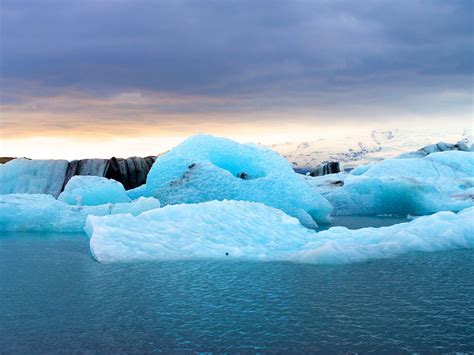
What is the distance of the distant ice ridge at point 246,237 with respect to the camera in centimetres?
645

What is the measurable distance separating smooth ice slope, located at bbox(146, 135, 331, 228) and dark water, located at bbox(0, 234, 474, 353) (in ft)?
18.3

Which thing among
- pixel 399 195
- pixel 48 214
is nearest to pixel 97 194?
pixel 48 214

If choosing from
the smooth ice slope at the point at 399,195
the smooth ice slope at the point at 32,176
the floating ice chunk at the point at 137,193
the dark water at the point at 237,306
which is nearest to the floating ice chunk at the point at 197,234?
the dark water at the point at 237,306

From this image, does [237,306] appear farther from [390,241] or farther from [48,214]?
[48,214]

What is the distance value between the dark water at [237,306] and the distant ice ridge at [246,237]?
33cm

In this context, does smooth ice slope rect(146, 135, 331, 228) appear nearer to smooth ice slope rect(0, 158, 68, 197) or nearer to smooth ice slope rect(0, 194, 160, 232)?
smooth ice slope rect(0, 194, 160, 232)

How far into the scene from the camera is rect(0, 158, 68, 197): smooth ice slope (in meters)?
15.6

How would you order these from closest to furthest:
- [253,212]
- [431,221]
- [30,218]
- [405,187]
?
[431,221] → [253,212] → [30,218] → [405,187]

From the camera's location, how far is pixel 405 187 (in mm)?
14977

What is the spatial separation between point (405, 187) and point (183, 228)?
9.46 meters

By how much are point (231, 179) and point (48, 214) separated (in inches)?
159

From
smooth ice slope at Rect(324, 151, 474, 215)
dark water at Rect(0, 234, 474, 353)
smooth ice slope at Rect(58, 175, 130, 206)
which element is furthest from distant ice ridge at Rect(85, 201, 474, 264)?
smooth ice slope at Rect(324, 151, 474, 215)

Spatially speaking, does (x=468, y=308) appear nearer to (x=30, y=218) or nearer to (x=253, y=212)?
(x=253, y=212)

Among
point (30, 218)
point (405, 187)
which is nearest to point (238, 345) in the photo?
point (30, 218)
